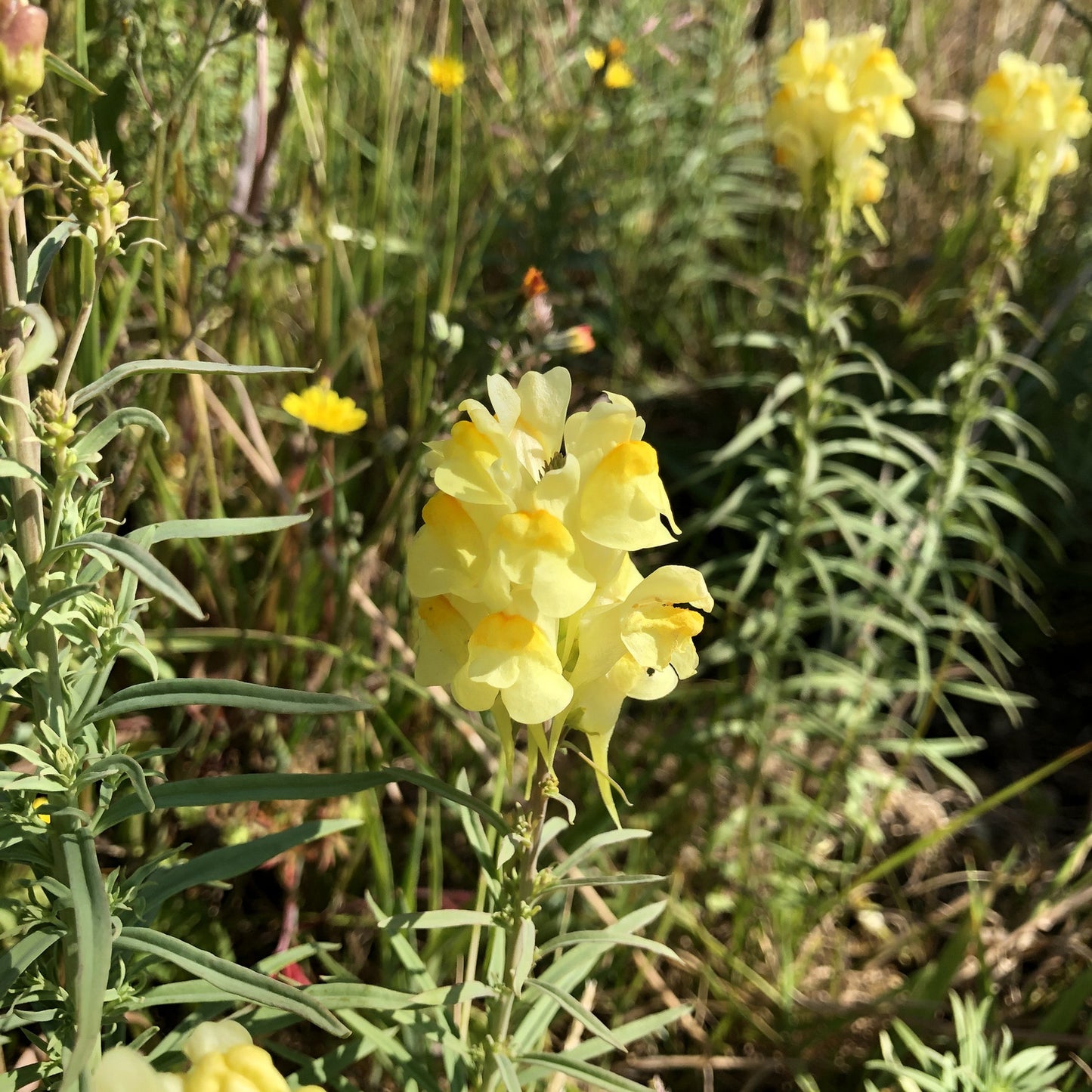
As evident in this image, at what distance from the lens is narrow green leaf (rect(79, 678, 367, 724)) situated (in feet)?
2.41

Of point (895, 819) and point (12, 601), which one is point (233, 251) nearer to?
point (12, 601)

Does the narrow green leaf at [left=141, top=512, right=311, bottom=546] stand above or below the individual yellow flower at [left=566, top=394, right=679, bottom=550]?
below

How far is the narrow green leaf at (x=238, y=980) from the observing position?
2.31 ft

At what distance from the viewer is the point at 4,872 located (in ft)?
4.20

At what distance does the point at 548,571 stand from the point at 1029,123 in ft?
5.09

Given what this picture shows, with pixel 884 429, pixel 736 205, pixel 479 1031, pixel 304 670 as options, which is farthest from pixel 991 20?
pixel 479 1031

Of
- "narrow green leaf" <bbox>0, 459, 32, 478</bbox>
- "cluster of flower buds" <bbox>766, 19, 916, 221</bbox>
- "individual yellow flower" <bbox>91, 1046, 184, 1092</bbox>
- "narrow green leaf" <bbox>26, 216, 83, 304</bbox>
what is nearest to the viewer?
"individual yellow flower" <bbox>91, 1046, 184, 1092</bbox>

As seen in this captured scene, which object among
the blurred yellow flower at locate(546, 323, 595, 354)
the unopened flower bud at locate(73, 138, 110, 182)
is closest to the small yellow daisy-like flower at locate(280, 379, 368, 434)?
the blurred yellow flower at locate(546, 323, 595, 354)

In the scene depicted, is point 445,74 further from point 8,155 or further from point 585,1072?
point 585,1072

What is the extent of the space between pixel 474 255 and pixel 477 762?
40.7 inches

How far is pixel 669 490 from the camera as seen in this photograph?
2.27 m

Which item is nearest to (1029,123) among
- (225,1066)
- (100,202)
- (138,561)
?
(100,202)

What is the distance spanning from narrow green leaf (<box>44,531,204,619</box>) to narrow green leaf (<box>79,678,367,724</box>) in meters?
0.10

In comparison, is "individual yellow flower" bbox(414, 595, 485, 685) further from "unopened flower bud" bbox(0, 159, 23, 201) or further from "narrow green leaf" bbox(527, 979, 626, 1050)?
"unopened flower bud" bbox(0, 159, 23, 201)
